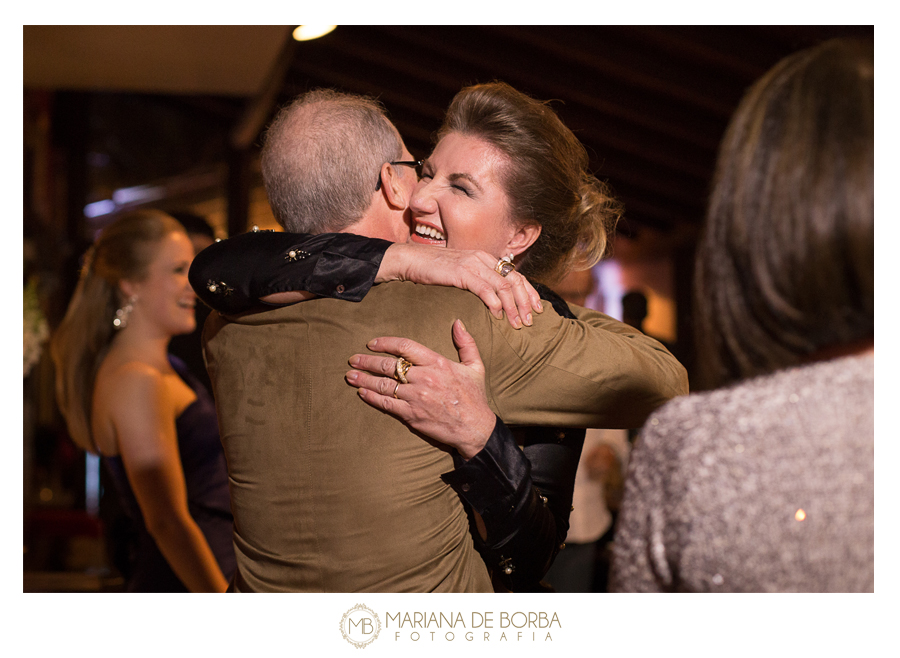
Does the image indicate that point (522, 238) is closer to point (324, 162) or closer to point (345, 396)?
point (324, 162)

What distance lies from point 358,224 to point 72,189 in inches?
282

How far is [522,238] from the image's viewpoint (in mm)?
1600

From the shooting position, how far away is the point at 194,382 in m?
2.48

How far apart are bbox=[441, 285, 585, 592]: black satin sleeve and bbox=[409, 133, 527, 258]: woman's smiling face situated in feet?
0.64

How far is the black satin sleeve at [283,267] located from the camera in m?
1.15

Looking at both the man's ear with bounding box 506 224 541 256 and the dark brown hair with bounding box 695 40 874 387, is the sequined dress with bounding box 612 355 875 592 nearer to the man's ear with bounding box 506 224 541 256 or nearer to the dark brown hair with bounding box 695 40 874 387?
the dark brown hair with bounding box 695 40 874 387

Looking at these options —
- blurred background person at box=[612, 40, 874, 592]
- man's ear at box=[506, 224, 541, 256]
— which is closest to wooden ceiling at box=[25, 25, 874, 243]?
man's ear at box=[506, 224, 541, 256]

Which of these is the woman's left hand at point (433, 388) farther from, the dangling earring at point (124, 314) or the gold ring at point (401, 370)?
the dangling earring at point (124, 314)

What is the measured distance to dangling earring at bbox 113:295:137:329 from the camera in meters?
2.40
